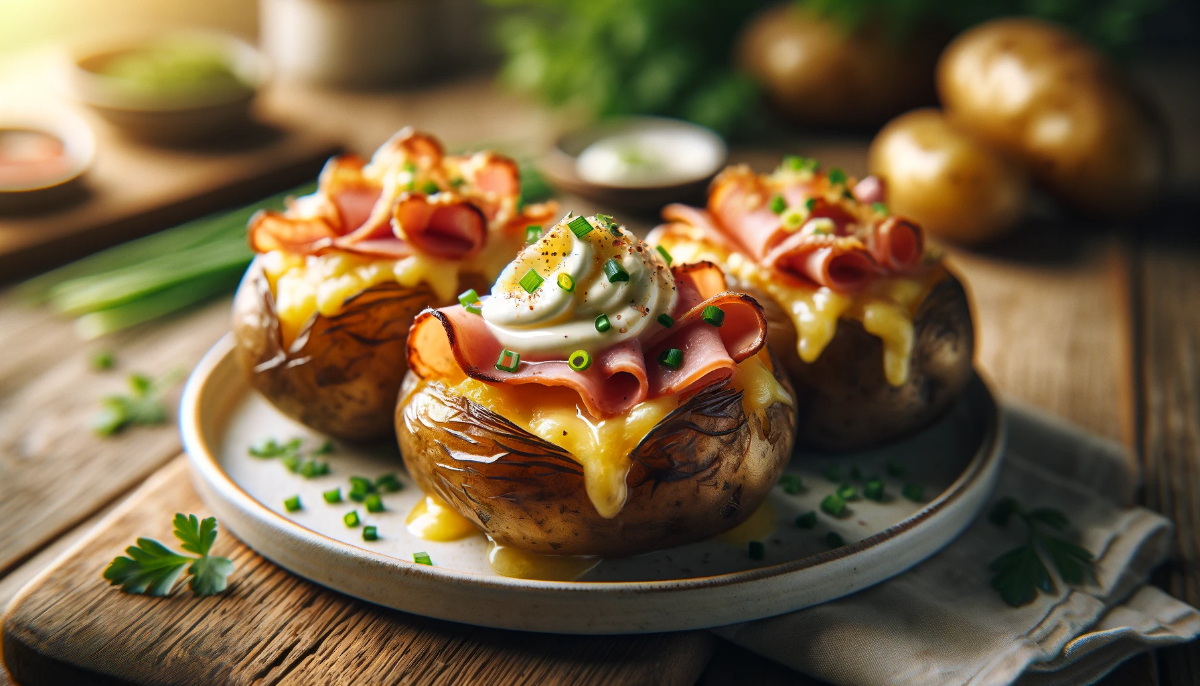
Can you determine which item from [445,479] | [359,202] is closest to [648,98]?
[359,202]

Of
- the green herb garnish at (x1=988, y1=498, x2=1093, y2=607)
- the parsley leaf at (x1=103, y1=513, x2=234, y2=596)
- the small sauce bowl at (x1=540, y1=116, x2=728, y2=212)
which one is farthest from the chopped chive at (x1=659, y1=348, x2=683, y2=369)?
the small sauce bowl at (x1=540, y1=116, x2=728, y2=212)

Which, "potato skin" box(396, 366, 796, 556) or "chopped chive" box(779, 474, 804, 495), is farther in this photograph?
"chopped chive" box(779, 474, 804, 495)

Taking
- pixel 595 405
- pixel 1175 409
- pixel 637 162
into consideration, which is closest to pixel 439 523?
pixel 595 405

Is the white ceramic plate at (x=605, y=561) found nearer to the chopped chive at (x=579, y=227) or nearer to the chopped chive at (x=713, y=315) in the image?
the chopped chive at (x=713, y=315)

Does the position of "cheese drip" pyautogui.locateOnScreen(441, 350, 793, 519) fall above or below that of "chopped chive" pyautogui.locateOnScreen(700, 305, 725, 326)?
below

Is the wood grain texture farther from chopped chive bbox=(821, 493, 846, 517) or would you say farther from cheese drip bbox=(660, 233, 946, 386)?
cheese drip bbox=(660, 233, 946, 386)

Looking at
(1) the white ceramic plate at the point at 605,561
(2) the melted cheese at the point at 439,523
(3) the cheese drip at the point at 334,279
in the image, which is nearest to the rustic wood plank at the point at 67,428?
(1) the white ceramic plate at the point at 605,561
